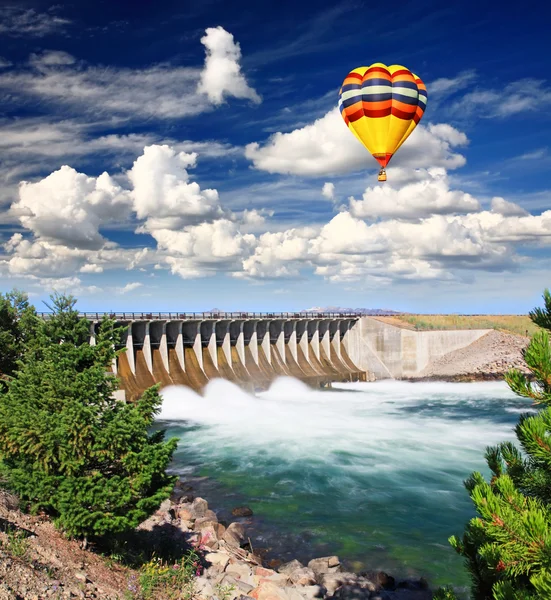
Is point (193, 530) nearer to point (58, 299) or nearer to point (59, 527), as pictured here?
point (59, 527)

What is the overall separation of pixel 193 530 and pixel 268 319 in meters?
43.2

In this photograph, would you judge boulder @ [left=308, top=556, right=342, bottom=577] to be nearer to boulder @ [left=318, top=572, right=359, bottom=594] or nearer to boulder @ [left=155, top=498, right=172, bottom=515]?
boulder @ [left=318, top=572, right=359, bottom=594]

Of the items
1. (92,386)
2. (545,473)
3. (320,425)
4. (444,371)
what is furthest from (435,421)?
(545,473)

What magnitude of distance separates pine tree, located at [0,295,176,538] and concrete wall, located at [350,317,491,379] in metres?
54.2

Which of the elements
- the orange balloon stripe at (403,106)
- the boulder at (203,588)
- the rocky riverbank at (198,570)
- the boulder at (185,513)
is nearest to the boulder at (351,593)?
the rocky riverbank at (198,570)

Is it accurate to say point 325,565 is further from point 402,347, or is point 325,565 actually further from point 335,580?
point 402,347

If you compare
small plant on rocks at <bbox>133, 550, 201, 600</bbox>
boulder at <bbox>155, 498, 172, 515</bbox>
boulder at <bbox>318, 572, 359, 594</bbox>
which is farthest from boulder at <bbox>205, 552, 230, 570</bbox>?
boulder at <bbox>155, 498, 172, 515</bbox>

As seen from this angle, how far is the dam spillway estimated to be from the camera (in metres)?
51.8

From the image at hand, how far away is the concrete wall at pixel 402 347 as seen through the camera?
65.9 metres

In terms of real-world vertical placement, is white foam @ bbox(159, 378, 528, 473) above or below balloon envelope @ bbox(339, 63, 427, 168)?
below

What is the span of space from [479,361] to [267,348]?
86.0ft

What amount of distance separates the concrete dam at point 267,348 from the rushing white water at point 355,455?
2498 mm

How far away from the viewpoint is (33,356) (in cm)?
1616

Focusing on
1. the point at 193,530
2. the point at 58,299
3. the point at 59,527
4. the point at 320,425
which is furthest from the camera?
the point at 320,425
